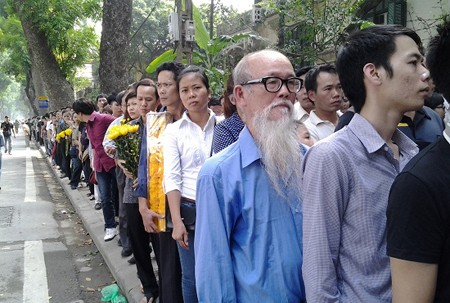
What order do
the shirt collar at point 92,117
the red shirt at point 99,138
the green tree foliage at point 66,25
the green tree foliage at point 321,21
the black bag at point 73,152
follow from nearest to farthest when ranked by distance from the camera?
the red shirt at point 99,138
the shirt collar at point 92,117
the green tree foliage at point 321,21
the black bag at point 73,152
the green tree foliage at point 66,25

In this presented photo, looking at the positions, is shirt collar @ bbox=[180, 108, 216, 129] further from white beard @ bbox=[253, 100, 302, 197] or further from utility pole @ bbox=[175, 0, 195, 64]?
utility pole @ bbox=[175, 0, 195, 64]

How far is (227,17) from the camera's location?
2308cm

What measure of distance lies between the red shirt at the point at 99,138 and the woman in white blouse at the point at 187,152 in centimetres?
307

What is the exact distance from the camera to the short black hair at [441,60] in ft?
4.06

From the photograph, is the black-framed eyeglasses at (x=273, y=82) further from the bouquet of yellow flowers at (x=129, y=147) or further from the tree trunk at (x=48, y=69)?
the tree trunk at (x=48, y=69)

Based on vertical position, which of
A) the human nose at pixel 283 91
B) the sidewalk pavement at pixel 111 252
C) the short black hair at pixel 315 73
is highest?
the short black hair at pixel 315 73

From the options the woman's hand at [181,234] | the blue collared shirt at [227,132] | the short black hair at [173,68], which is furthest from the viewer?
the short black hair at [173,68]

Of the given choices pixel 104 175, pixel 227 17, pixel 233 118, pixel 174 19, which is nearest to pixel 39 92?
pixel 227 17

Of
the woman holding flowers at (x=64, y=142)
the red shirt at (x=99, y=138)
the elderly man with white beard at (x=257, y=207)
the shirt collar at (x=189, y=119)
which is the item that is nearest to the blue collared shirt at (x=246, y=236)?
the elderly man with white beard at (x=257, y=207)

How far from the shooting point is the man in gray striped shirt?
1451mm

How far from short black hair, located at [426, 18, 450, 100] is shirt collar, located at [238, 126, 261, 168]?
0.71 metres

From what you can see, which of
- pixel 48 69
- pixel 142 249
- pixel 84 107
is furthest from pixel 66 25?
pixel 142 249

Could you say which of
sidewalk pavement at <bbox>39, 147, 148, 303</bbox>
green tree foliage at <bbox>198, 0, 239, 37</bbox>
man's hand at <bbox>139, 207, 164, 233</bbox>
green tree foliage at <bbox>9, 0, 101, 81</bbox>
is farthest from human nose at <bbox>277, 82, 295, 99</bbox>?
green tree foliage at <bbox>198, 0, 239, 37</bbox>

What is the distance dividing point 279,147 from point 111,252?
4222 millimetres
